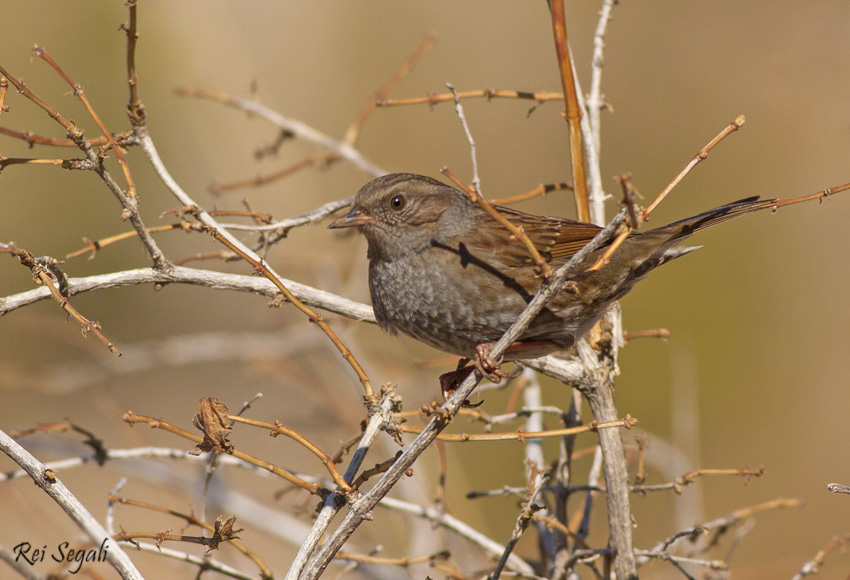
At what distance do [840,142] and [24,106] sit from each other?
8.33m

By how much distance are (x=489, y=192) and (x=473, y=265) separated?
524 centimetres

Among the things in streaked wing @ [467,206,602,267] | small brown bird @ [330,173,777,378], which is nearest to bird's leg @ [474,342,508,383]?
small brown bird @ [330,173,777,378]

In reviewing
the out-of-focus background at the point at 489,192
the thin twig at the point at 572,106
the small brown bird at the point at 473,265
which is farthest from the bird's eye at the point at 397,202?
the out-of-focus background at the point at 489,192

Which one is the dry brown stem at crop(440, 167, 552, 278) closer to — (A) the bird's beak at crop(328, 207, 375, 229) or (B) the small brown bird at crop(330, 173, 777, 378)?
(B) the small brown bird at crop(330, 173, 777, 378)

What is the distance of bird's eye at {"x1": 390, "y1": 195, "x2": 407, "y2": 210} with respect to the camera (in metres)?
3.40

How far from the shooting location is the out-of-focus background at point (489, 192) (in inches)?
255

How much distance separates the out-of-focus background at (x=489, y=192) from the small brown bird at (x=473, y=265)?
120 centimetres

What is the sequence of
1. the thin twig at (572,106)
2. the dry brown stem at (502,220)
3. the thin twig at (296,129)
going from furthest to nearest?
the thin twig at (296,129) < the thin twig at (572,106) < the dry brown stem at (502,220)

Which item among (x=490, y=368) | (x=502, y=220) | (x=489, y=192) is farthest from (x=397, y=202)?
(x=489, y=192)

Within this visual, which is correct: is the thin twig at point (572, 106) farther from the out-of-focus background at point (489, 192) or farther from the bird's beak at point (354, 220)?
the out-of-focus background at point (489, 192)

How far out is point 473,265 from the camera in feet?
10.2

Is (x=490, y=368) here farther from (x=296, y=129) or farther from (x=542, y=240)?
(x=296, y=129)

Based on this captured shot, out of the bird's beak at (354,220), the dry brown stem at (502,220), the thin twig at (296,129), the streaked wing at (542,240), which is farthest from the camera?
the thin twig at (296,129)

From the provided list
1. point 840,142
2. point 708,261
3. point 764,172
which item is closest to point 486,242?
point 840,142
